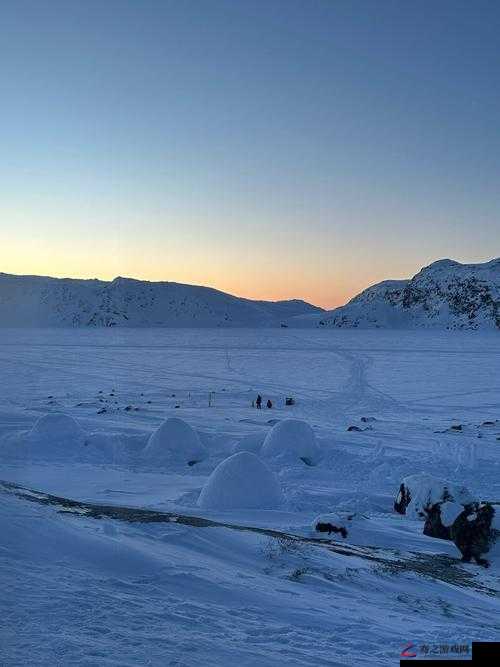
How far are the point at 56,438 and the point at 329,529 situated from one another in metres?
10.8

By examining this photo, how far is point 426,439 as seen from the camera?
19156mm

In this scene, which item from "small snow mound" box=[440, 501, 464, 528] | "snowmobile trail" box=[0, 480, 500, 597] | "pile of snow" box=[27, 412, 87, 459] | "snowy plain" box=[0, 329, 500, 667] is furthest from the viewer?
"pile of snow" box=[27, 412, 87, 459]

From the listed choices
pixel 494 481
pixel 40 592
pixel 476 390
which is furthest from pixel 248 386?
pixel 40 592

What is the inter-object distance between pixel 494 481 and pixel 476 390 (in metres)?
19.3

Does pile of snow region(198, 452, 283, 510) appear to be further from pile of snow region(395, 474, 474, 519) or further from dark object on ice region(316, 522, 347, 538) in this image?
pile of snow region(395, 474, 474, 519)

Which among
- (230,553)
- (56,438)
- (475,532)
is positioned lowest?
(56,438)

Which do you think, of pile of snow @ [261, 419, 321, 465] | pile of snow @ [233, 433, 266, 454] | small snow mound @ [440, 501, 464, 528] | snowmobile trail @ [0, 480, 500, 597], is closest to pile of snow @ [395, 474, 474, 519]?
small snow mound @ [440, 501, 464, 528]

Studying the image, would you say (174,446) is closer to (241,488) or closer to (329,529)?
(241,488)

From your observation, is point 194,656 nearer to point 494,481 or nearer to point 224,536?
point 224,536

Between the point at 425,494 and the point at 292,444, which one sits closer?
the point at 425,494

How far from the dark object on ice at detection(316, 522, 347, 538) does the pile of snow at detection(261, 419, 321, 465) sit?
634 centimetres

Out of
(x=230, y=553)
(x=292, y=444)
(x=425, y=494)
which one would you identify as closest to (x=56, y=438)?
A: (x=292, y=444)

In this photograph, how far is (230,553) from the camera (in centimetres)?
655

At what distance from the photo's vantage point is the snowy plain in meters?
3.97
